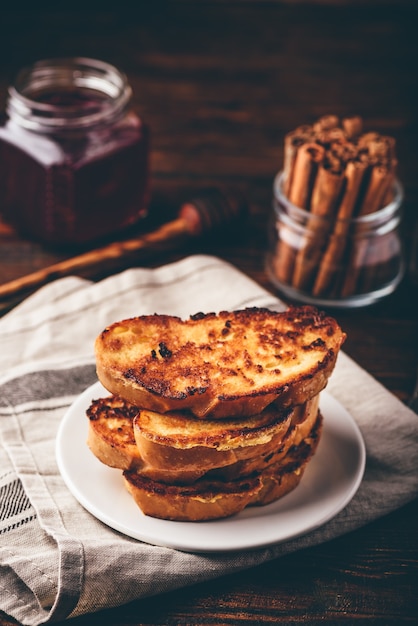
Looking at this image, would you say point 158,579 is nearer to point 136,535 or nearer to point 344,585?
point 136,535

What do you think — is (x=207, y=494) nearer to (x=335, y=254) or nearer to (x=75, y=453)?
(x=75, y=453)

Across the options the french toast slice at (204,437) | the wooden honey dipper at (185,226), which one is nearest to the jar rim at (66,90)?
the wooden honey dipper at (185,226)

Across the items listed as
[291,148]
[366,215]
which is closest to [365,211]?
[366,215]

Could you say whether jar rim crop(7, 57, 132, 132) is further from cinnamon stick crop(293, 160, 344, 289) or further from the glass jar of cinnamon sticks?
cinnamon stick crop(293, 160, 344, 289)

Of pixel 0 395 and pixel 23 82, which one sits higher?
pixel 23 82

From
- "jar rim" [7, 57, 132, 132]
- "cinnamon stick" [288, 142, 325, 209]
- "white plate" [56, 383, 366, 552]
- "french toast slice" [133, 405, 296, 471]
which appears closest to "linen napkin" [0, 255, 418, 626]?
"white plate" [56, 383, 366, 552]

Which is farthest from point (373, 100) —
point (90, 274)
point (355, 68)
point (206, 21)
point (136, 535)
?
point (136, 535)

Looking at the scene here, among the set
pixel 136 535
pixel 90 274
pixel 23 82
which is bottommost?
pixel 90 274
